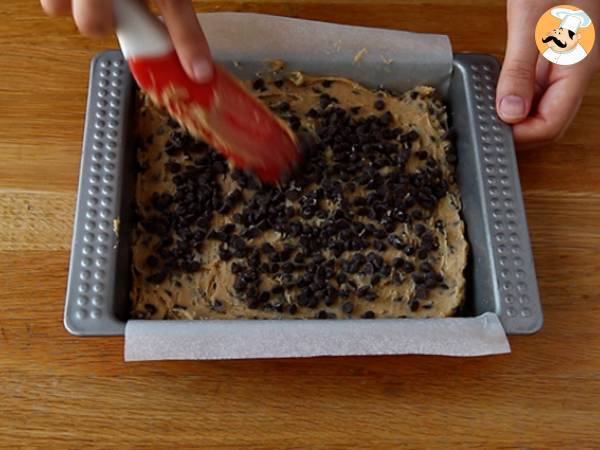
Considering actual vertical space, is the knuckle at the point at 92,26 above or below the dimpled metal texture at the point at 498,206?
above

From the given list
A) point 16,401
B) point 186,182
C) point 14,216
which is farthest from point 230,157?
point 16,401

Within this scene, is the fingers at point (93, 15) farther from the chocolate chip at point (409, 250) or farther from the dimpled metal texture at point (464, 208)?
the chocolate chip at point (409, 250)

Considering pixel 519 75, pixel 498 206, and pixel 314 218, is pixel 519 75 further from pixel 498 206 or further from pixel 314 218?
pixel 314 218

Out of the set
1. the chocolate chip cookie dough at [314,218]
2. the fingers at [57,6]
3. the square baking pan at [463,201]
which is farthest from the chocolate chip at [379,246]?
the fingers at [57,6]

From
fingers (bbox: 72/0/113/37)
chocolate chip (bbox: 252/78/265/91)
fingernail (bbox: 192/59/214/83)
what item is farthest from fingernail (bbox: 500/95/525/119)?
fingers (bbox: 72/0/113/37)

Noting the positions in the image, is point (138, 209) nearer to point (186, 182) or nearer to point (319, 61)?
point (186, 182)

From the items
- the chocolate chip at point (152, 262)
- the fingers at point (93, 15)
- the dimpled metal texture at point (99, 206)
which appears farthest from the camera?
the chocolate chip at point (152, 262)
